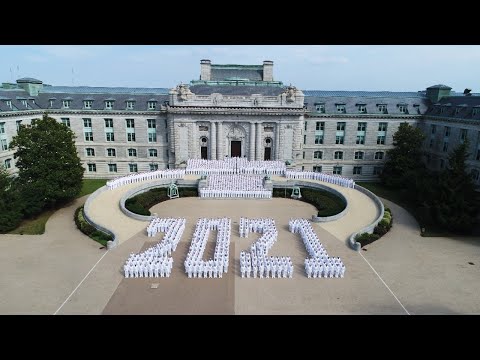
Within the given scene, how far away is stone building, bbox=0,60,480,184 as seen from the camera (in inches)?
2339

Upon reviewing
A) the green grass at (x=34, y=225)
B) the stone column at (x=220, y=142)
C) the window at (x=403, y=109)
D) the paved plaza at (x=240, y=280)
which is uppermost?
the window at (x=403, y=109)

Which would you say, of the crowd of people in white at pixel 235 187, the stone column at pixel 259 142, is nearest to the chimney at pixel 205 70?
the stone column at pixel 259 142

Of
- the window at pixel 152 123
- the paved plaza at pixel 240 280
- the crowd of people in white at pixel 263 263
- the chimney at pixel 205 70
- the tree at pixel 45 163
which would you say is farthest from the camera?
the chimney at pixel 205 70

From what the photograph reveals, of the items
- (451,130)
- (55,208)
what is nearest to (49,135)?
(55,208)

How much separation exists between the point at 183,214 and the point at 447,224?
30.4 m

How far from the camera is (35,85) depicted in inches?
2482

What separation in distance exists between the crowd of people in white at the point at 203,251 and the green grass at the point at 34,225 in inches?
692

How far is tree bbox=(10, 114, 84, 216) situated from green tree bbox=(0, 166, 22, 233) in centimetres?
202

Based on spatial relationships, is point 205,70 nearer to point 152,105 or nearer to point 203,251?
point 152,105

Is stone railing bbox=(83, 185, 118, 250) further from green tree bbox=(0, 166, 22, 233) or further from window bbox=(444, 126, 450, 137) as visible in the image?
window bbox=(444, 126, 450, 137)

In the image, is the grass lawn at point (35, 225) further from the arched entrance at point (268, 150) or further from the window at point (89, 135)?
the arched entrance at point (268, 150)

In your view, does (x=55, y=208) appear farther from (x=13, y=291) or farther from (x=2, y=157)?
(x=13, y=291)

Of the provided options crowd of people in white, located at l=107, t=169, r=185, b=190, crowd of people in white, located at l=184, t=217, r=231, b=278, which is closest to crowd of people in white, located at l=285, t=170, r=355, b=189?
crowd of people in white, located at l=107, t=169, r=185, b=190

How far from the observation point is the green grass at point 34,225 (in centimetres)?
3769
